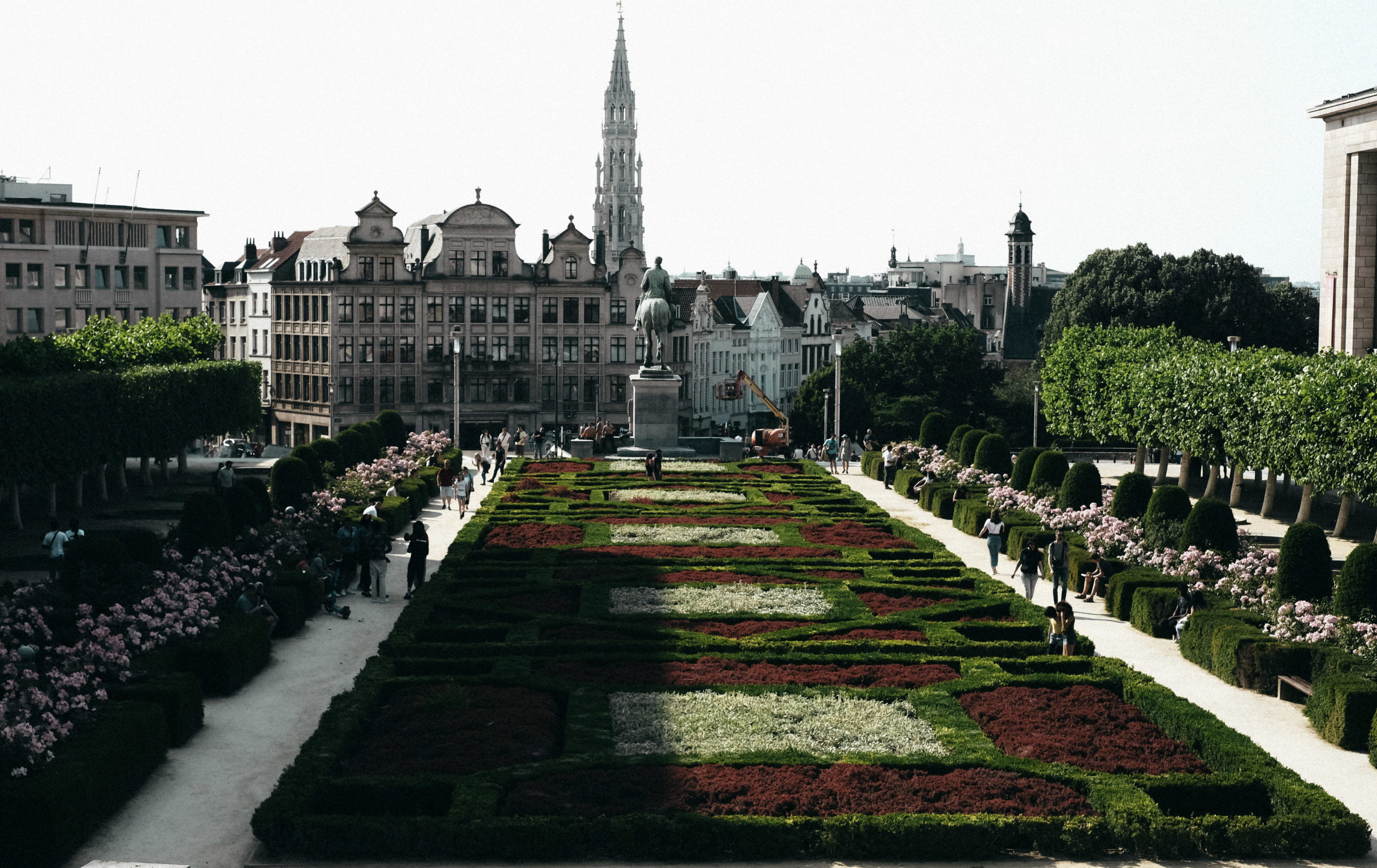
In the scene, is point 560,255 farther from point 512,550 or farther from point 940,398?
point 512,550

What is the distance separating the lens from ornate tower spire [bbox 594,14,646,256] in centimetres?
17075

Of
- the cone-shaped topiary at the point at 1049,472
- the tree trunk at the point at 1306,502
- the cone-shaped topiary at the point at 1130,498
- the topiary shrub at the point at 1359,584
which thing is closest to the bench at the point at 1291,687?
the topiary shrub at the point at 1359,584

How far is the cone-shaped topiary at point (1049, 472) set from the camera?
51.4 metres

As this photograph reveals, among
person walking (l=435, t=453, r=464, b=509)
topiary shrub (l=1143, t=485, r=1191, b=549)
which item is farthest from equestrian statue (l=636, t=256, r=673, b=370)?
topiary shrub (l=1143, t=485, r=1191, b=549)

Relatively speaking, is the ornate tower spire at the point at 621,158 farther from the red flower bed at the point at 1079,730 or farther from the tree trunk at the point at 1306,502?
the red flower bed at the point at 1079,730

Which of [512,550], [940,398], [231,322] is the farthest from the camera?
[231,322]

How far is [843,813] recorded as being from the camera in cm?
2038

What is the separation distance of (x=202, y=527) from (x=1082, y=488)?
24.9 m

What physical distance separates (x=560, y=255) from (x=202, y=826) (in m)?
89.5

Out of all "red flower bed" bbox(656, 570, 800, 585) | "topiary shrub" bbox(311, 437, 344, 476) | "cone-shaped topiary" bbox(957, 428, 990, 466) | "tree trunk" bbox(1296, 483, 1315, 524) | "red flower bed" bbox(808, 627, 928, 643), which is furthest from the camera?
"cone-shaped topiary" bbox(957, 428, 990, 466)

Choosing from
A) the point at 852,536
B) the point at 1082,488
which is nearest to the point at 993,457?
the point at 1082,488

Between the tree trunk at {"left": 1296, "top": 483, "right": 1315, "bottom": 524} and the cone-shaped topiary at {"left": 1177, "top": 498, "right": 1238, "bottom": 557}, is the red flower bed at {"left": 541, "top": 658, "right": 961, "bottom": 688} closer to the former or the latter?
the cone-shaped topiary at {"left": 1177, "top": 498, "right": 1238, "bottom": 557}

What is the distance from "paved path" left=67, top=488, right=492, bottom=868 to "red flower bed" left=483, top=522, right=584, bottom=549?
25.8ft

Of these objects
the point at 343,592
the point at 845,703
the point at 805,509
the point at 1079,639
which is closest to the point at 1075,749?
the point at 845,703
